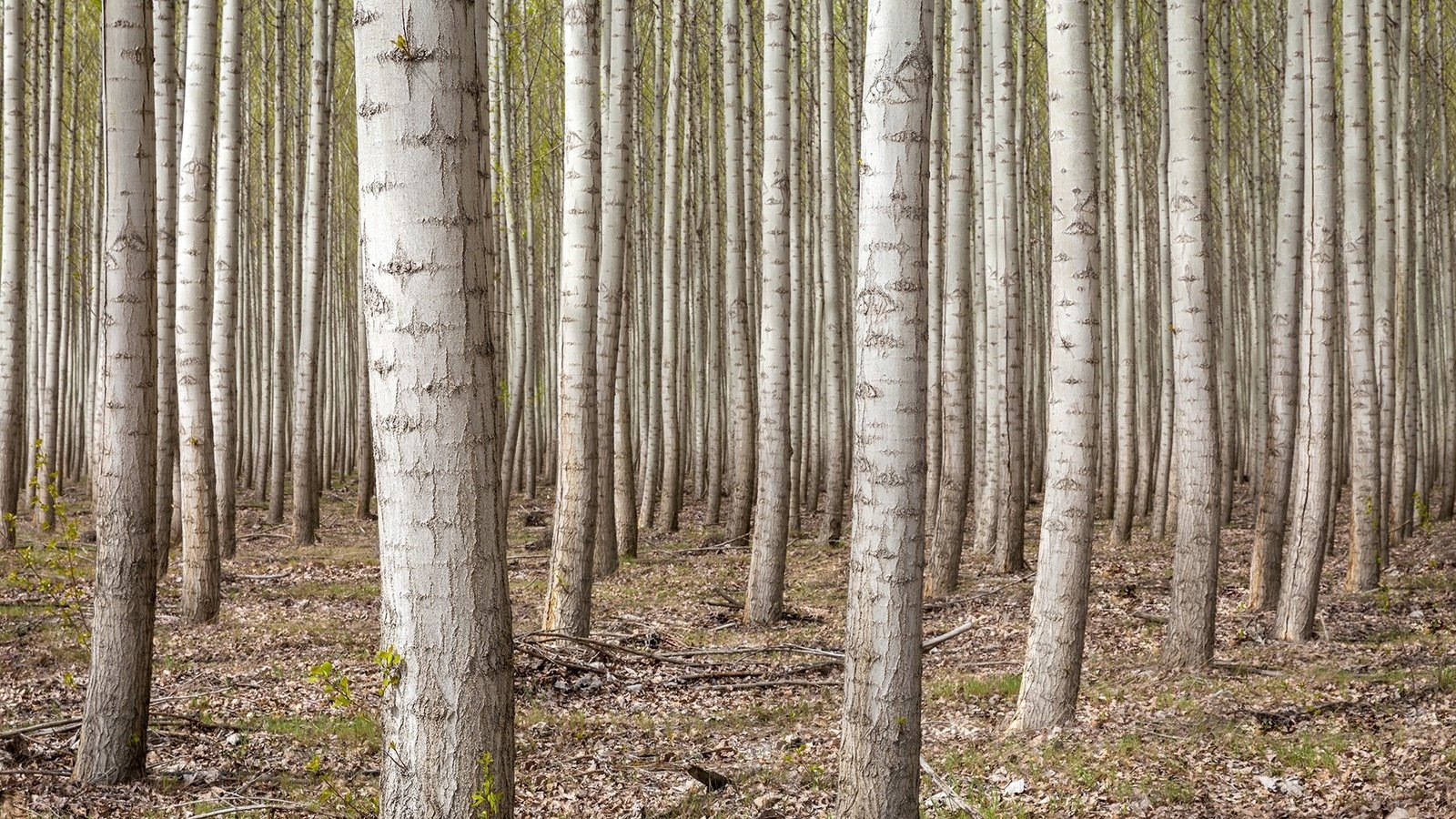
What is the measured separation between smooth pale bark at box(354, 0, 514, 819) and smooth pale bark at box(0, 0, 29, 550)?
942 centimetres

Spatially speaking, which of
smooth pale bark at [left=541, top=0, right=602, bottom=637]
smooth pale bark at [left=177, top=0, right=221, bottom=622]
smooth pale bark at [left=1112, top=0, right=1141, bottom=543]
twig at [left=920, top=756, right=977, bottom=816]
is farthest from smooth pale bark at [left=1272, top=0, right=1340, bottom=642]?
smooth pale bark at [left=177, top=0, right=221, bottom=622]

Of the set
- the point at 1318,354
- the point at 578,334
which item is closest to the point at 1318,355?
the point at 1318,354

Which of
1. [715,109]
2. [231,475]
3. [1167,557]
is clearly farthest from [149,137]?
[715,109]

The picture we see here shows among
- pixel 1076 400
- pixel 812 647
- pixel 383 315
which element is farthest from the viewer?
pixel 812 647

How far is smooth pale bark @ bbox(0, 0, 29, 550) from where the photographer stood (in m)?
10.8

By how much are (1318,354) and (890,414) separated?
17.9ft

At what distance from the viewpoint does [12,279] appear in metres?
11.0

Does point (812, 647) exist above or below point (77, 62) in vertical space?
below

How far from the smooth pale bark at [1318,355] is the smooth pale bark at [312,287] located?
1002 centimetres

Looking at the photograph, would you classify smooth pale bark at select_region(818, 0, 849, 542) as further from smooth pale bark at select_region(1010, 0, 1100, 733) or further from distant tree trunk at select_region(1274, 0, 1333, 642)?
smooth pale bark at select_region(1010, 0, 1100, 733)

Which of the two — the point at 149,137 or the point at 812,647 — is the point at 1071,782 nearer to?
the point at 812,647

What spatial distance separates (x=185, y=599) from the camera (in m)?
8.62

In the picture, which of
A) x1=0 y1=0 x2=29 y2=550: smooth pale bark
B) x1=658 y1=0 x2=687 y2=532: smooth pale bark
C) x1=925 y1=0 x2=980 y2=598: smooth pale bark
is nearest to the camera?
x1=925 y1=0 x2=980 y2=598: smooth pale bark

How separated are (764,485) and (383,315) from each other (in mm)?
6215
